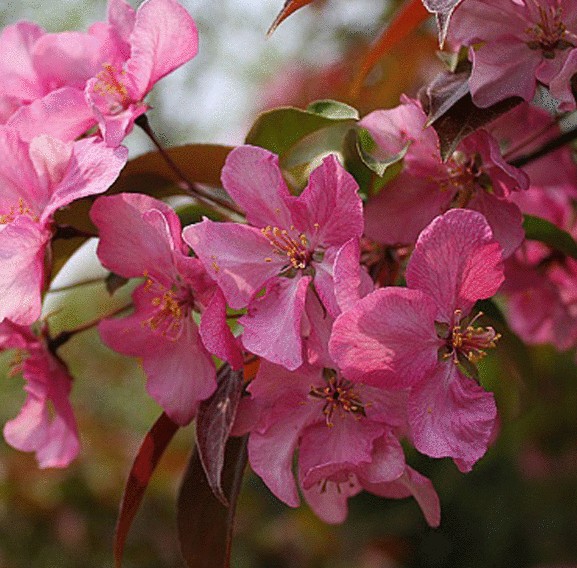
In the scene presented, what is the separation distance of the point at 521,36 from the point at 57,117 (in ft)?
1.33

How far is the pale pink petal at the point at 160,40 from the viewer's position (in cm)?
84

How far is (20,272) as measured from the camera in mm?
805

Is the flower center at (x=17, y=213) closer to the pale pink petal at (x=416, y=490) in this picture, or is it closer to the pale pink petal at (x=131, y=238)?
the pale pink petal at (x=131, y=238)

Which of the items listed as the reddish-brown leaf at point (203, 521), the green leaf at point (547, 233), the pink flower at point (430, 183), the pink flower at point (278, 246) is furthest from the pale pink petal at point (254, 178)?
the green leaf at point (547, 233)

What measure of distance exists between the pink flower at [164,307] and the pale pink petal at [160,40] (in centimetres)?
13

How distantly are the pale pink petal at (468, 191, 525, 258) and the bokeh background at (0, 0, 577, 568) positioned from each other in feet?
4.44

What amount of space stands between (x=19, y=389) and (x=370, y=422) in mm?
2655

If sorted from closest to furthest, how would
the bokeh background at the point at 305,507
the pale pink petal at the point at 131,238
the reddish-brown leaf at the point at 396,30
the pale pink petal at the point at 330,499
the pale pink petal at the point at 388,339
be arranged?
1. the pale pink petal at the point at 388,339
2. the pale pink petal at the point at 131,238
3. the pale pink petal at the point at 330,499
4. the reddish-brown leaf at the point at 396,30
5. the bokeh background at the point at 305,507

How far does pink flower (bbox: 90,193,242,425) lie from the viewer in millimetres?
789

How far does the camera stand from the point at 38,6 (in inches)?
199

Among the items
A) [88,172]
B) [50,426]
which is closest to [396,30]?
[88,172]

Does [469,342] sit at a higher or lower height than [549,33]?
lower

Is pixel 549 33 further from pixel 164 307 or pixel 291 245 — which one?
pixel 164 307

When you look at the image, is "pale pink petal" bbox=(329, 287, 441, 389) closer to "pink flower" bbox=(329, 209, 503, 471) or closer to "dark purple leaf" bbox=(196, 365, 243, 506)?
"pink flower" bbox=(329, 209, 503, 471)
